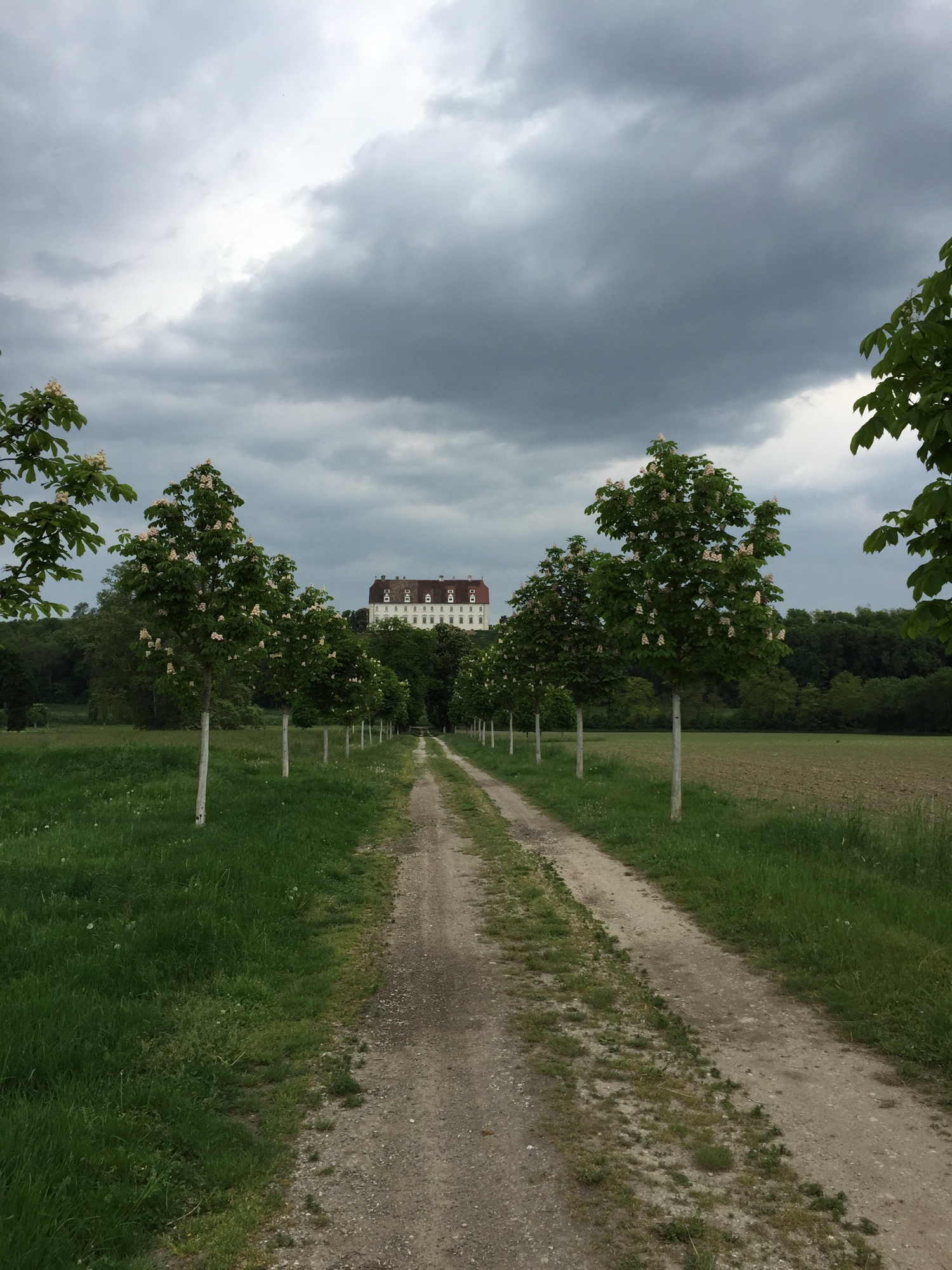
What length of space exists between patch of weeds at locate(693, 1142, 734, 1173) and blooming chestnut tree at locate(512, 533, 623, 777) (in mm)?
21294

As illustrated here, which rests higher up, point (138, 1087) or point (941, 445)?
point (941, 445)

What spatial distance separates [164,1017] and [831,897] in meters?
7.68

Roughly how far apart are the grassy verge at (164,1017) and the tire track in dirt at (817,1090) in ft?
10.2

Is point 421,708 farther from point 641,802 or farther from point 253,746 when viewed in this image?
point 641,802

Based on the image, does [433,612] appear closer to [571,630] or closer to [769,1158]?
[571,630]

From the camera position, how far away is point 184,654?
1537 centimetres

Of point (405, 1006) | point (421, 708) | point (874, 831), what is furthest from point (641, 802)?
point (421, 708)

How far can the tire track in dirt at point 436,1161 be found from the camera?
11.8ft

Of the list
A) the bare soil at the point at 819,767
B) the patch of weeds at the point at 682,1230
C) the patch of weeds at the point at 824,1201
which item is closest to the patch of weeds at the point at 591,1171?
the patch of weeds at the point at 682,1230

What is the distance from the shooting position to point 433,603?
7530 inches

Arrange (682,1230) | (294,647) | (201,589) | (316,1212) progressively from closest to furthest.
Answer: (682,1230) < (316,1212) < (201,589) < (294,647)

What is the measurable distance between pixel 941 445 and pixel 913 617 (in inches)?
47.8

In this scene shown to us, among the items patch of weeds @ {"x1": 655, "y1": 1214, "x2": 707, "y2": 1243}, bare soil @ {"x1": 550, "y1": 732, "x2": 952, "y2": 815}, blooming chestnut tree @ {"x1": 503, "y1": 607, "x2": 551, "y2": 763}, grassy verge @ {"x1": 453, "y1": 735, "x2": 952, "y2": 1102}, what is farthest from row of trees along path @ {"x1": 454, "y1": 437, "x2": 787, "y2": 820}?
patch of weeds @ {"x1": 655, "y1": 1214, "x2": 707, "y2": 1243}

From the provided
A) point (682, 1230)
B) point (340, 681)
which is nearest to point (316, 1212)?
point (682, 1230)
